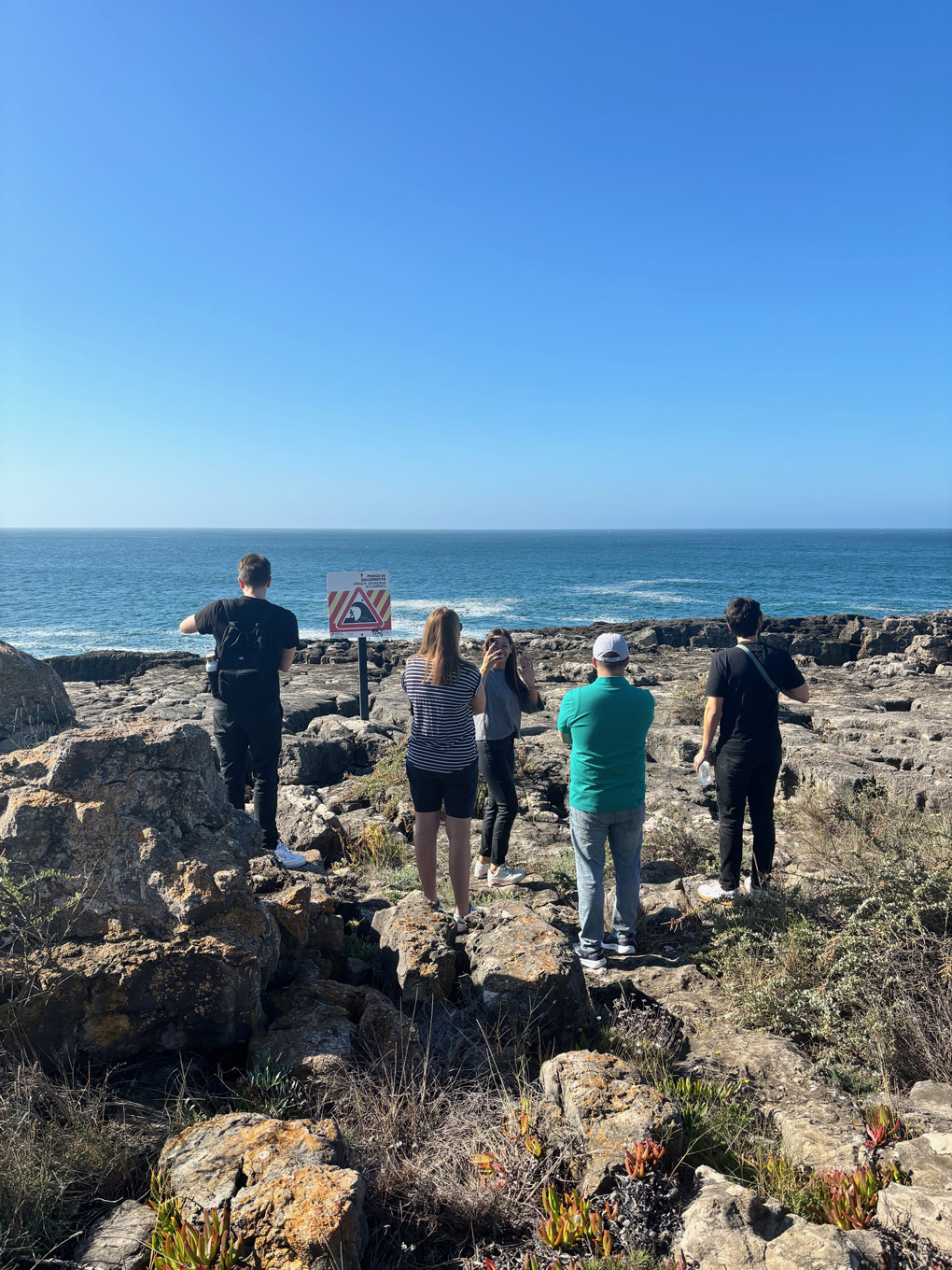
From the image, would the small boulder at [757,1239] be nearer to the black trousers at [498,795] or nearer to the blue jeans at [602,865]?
the blue jeans at [602,865]

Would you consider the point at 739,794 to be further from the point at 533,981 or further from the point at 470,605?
the point at 470,605

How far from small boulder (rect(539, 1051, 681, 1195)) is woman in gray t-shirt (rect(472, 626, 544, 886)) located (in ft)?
10.1

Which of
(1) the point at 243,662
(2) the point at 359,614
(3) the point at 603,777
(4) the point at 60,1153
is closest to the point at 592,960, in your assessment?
(3) the point at 603,777

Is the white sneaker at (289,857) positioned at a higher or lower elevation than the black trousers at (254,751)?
lower

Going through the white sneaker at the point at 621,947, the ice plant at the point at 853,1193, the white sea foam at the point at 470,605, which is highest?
the ice plant at the point at 853,1193

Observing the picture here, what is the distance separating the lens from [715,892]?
5.55 m

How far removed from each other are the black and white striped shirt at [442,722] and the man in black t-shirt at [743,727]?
1908 mm

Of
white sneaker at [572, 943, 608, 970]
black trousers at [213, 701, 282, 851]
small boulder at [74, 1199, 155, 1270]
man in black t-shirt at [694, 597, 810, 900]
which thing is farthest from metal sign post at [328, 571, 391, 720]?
small boulder at [74, 1199, 155, 1270]

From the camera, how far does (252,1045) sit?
3215 mm

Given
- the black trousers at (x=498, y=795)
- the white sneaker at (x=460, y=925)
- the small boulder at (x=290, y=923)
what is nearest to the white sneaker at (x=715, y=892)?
the black trousers at (x=498, y=795)

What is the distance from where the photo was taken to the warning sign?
35.4ft

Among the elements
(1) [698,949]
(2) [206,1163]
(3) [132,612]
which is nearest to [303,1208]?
(2) [206,1163]

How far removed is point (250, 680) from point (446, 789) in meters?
1.85

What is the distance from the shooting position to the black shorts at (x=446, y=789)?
16.1 ft
